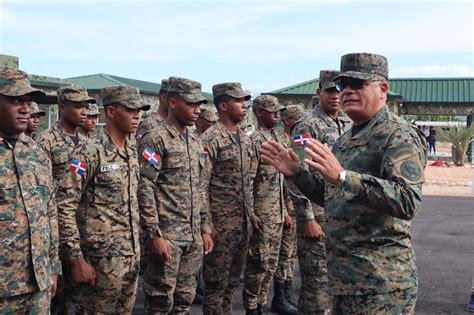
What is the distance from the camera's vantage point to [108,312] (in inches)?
159

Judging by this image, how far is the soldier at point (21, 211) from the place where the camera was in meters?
3.15

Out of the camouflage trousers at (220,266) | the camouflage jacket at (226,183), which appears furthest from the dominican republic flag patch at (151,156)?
the camouflage trousers at (220,266)

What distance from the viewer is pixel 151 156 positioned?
15.0ft

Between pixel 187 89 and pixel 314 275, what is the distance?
77.2 inches

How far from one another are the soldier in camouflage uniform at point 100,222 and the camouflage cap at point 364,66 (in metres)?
1.75

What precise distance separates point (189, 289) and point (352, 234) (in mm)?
2133

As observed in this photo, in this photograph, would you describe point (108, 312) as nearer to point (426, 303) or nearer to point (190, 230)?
point (190, 230)

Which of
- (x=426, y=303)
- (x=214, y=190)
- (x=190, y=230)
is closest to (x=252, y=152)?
(x=214, y=190)

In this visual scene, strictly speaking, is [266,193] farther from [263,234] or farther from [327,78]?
[327,78]

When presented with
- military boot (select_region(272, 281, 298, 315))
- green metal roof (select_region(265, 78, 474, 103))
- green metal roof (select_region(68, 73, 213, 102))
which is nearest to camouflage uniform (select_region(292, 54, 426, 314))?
military boot (select_region(272, 281, 298, 315))

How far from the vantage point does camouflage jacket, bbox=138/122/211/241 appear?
455 cm

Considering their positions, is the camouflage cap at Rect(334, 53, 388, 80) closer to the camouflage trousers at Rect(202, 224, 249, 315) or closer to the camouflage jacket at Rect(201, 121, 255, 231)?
the camouflage jacket at Rect(201, 121, 255, 231)

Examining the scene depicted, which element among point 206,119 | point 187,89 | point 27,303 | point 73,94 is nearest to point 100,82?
point 206,119

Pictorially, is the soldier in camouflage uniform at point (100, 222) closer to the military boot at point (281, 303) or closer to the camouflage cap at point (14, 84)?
the camouflage cap at point (14, 84)
